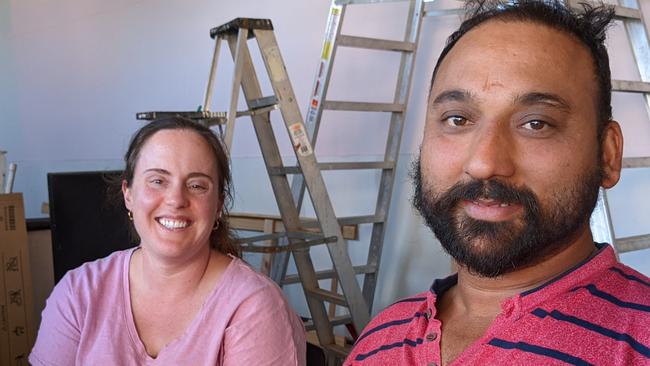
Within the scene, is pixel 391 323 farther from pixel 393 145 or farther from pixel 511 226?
pixel 393 145

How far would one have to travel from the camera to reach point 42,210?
503cm

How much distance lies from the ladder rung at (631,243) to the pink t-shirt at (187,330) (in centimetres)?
93

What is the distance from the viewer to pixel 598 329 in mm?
861

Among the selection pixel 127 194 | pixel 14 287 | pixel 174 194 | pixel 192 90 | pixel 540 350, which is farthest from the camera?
pixel 192 90

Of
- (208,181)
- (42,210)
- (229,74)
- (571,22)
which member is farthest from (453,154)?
(42,210)

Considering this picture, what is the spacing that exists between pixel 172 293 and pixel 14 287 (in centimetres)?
159

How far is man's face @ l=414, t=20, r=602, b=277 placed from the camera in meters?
0.89

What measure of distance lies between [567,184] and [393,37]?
7.83 feet

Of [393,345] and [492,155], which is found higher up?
[492,155]

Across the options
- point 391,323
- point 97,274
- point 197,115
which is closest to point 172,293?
point 97,274

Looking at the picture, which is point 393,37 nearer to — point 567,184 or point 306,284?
point 306,284

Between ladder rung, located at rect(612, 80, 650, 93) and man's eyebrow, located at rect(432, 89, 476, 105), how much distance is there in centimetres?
105

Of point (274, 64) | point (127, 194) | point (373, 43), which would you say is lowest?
point (127, 194)

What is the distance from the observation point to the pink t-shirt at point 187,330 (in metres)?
1.60
